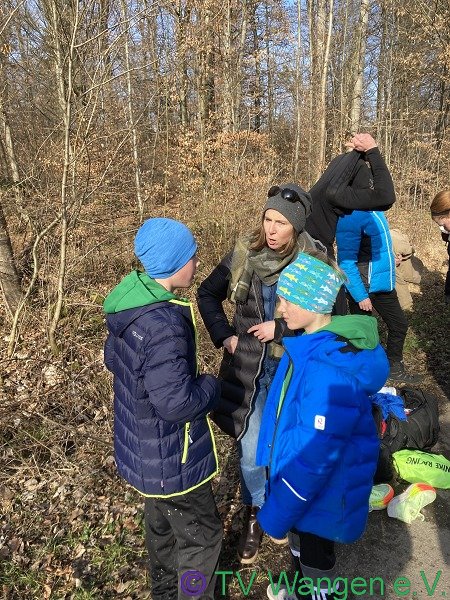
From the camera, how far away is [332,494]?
1729 mm

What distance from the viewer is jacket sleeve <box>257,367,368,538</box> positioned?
160cm

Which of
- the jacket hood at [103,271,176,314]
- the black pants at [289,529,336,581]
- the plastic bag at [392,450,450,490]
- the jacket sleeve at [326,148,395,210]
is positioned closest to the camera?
the jacket hood at [103,271,176,314]

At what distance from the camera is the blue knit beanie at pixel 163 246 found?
1799 mm

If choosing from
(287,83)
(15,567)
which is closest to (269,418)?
(15,567)

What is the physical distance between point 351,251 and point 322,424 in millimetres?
2652

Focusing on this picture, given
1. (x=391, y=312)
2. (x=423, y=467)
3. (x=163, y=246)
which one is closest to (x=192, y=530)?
(x=163, y=246)

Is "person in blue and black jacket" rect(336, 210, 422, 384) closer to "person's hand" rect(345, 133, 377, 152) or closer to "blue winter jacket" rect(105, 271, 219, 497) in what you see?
"person's hand" rect(345, 133, 377, 152)

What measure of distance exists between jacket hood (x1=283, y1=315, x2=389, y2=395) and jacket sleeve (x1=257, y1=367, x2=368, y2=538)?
6 cm

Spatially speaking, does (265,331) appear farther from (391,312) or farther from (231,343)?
Answer: (391,312)

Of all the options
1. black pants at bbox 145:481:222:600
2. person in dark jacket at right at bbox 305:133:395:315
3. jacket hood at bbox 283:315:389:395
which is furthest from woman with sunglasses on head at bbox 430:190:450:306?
black pants at bbox 145:481:222:600

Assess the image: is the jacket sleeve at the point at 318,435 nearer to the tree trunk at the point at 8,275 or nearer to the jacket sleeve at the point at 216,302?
the jacket sleeve at the point at 216,302

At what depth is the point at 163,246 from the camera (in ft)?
5.89

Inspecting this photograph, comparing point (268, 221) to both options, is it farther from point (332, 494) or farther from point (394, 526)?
point (394, 526)

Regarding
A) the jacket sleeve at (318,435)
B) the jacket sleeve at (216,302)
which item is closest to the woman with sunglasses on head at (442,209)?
the jacket sleeve at (216,302)
